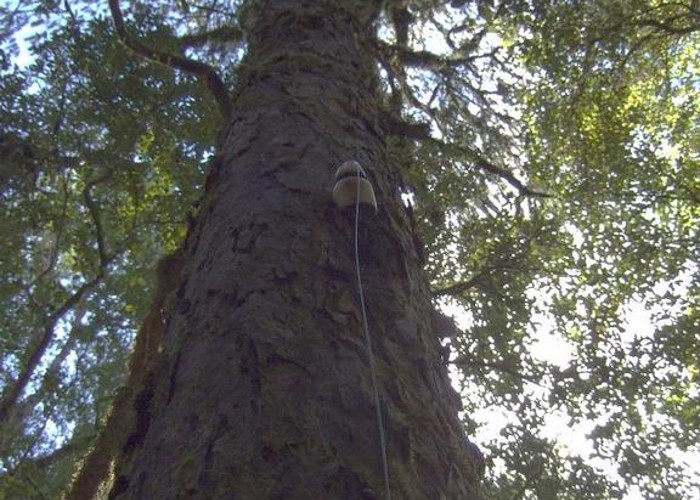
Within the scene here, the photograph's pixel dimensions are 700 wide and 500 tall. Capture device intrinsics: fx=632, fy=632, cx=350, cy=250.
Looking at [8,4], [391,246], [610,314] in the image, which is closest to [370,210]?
[391,246]

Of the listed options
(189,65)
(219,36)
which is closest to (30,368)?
(189,65)

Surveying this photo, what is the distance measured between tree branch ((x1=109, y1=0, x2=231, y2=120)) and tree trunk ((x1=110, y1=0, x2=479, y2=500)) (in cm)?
180

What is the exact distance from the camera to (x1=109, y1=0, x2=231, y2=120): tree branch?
4418 millimetres

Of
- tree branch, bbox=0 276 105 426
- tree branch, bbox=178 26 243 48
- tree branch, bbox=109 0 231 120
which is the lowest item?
tree branch, bbox=0 276 105 426

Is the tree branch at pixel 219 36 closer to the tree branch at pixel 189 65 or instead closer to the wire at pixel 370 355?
the tree branch at pixel 189 65

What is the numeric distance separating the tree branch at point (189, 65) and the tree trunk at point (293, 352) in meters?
1.80

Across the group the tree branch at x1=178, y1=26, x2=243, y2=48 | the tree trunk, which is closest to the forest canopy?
the tree branch at x1=178, y1=26, x2=243, y2=48

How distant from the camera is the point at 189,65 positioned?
15.4ft

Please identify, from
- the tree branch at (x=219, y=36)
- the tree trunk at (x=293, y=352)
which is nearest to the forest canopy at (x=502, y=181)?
the tree branch at (x=219, y=36)

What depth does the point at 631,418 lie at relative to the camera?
22.9 feet

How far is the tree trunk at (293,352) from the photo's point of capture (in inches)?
48.0

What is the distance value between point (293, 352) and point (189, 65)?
3760 millimetres

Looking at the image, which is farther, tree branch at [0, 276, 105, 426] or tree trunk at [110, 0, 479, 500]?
tree branch at [0, 276, 105, 426]

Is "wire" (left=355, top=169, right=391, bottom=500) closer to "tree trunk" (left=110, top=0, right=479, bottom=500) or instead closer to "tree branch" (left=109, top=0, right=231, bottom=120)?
"tree trunk" (left=110, top=0, right=479, bottom=500)
